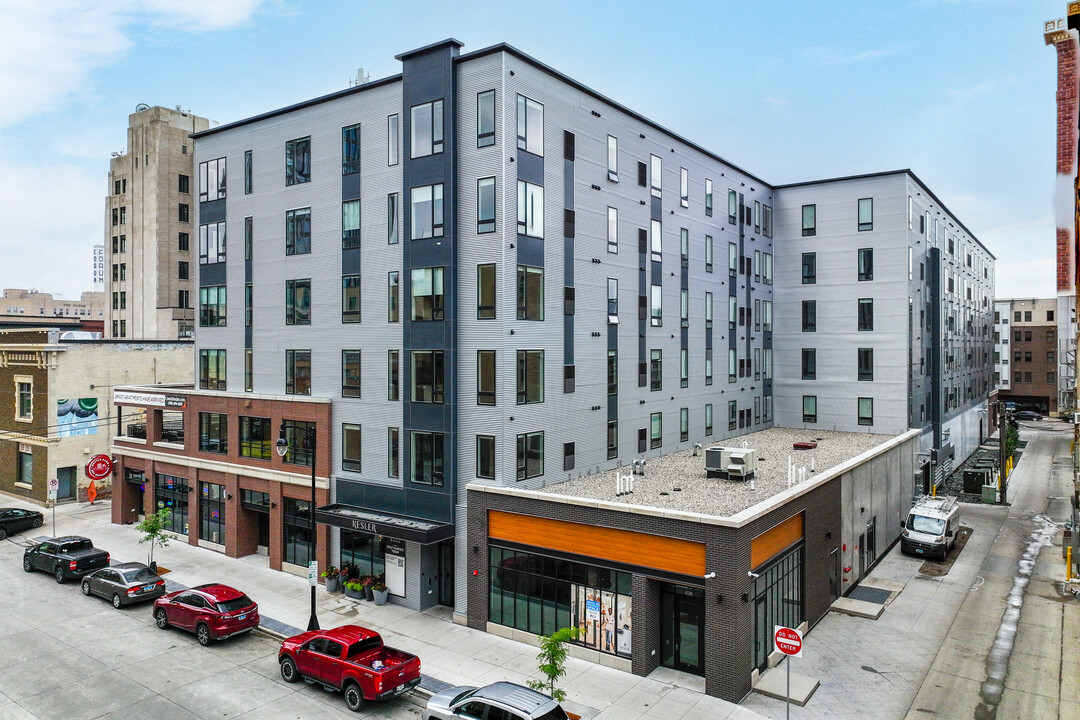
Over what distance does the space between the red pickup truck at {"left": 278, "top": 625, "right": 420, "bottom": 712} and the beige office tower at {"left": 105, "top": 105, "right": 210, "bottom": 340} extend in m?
50.7

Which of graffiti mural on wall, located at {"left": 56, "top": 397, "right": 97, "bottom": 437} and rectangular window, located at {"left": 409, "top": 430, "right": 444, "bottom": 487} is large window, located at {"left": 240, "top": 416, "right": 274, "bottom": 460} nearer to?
rectangular window, located at {"left": 409, "top": 430, "right": 444, "bottom": 487}

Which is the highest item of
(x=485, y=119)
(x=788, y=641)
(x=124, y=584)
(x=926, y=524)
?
(x=485, y=119)

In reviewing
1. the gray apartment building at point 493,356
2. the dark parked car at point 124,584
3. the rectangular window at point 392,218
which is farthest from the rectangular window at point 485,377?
the dark parked car at point 124,584

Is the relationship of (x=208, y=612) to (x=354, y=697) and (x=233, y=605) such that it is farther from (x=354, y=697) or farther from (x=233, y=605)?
(x=354, y=697)

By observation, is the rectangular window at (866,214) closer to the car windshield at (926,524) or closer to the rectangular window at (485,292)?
the car windshield at (926,524)

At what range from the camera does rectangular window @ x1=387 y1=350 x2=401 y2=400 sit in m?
28.1

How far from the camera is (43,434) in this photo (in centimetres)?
4525

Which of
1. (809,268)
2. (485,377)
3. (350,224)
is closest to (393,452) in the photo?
(485,377)

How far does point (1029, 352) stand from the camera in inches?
4109

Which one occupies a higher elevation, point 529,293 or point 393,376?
point 529,293

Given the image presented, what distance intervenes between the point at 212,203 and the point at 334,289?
11097 millimetres

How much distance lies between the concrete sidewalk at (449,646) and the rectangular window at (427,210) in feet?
47.9

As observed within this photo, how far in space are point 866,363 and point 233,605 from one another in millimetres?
38625

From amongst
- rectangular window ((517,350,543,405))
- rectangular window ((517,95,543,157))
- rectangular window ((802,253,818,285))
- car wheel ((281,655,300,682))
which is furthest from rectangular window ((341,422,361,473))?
rectangular window ((802,253,818,285))
